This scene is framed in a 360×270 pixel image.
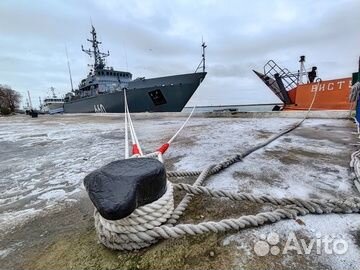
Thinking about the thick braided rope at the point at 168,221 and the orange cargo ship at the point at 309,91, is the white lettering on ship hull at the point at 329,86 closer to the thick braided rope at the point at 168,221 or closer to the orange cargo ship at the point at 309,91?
the orange cargo ship at the point at 309,91

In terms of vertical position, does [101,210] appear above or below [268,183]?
above

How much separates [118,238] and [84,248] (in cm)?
17

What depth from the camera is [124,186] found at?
2.72 feet

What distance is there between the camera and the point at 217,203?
119 centimetres

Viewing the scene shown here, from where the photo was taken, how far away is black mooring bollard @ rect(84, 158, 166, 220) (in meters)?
0.78

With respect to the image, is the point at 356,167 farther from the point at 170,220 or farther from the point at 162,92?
the point at 162,92

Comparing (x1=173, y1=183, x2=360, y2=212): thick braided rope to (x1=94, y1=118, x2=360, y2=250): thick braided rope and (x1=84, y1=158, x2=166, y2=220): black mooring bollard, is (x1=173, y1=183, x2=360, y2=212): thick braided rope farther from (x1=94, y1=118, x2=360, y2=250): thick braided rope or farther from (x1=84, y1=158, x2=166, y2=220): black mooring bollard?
(x1=84, y1=158, x2=166, y2=220): black mooring bollard

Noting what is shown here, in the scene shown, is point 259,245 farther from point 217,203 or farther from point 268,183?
point 268,183

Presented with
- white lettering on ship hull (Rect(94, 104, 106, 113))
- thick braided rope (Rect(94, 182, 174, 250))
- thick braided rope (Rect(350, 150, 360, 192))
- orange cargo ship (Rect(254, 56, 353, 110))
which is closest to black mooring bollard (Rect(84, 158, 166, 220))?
thick braided rope (Rect(94, 182, 174, 250))

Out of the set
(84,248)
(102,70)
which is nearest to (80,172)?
(84,248)

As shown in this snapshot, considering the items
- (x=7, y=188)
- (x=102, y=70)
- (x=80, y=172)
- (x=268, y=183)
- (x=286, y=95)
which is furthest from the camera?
(x=102, y=70)

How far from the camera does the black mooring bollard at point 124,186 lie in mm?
784

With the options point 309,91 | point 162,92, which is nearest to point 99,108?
point 162,92

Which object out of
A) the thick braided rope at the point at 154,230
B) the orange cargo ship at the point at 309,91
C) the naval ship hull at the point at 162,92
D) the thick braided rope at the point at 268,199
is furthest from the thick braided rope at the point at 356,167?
the naval ship hull at the point at 162,92
